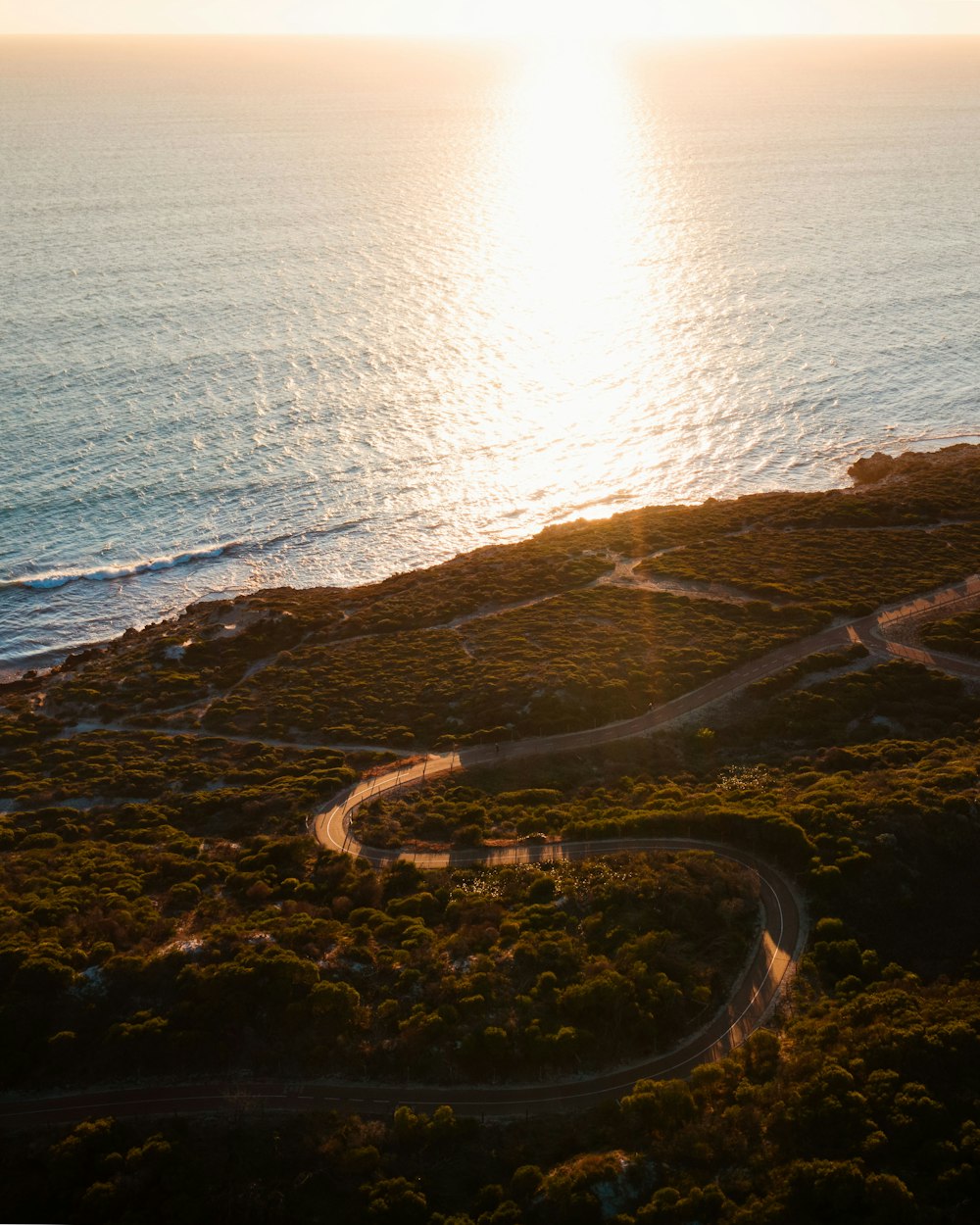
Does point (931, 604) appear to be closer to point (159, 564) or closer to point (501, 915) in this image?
point (501, 915)

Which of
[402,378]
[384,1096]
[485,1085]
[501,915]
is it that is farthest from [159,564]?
[485,1085]

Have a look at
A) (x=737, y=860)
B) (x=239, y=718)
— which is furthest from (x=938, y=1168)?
(x=239, y=718)

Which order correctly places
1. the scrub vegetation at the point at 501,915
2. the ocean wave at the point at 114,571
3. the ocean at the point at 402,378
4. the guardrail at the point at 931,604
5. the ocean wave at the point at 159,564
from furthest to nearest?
the ocean at the point at 402,378 < the ocean wave at the point at 159,564 < the ocean wave at the point at 114,571 < the guardrail at the point at 931,604 < the scrub vegetation at the point at 501,915

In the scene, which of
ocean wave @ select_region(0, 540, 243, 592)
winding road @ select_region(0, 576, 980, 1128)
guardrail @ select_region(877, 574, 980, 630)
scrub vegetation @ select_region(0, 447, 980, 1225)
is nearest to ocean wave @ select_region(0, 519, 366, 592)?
ocean wave @ select_region(0, 540, 243, 592)

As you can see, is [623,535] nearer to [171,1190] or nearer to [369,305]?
[171,1190]

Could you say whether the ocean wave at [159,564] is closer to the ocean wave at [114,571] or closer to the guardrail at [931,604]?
the ocean wave at [114,571]

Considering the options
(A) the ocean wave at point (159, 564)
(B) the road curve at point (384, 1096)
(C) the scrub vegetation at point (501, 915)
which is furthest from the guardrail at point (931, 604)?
(A) the ocean wave at point (159, 564)
